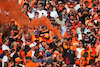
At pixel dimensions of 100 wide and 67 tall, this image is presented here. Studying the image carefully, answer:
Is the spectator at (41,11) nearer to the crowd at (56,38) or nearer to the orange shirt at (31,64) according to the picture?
the crowd at (56,38)

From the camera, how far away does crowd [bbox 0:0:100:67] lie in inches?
63.2

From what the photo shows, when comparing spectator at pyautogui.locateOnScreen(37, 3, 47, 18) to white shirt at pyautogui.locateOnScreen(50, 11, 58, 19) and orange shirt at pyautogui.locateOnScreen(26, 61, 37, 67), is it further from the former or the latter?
orange shirt at pyautogui.locateOnScreen(26, 61, 37, 67)

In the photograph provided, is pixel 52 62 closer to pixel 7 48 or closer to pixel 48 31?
pixel 48 31

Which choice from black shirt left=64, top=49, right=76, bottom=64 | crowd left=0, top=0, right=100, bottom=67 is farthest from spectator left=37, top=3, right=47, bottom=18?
black shirt left=64, top=49, right=76, bottom=64

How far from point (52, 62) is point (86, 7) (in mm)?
1004

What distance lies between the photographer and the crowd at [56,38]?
1605 millimetres

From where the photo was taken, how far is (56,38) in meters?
1.70

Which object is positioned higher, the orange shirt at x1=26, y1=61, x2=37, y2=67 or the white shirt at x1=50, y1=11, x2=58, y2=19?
the white shirt at x1=50, y1=11, x2=58, y2=19

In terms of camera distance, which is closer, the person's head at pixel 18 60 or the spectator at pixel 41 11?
the person's head at pixel 18 60

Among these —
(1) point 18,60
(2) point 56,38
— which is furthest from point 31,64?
(2) point 56,38

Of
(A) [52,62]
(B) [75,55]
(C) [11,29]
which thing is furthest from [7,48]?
(B) [75,55]

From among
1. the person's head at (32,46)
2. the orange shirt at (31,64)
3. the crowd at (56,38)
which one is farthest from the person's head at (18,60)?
the person's head at (32,46)

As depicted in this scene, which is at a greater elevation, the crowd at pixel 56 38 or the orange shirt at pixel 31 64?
the crowd at pixel 56 38

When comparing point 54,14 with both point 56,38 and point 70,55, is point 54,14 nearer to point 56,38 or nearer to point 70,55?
point 56,38
